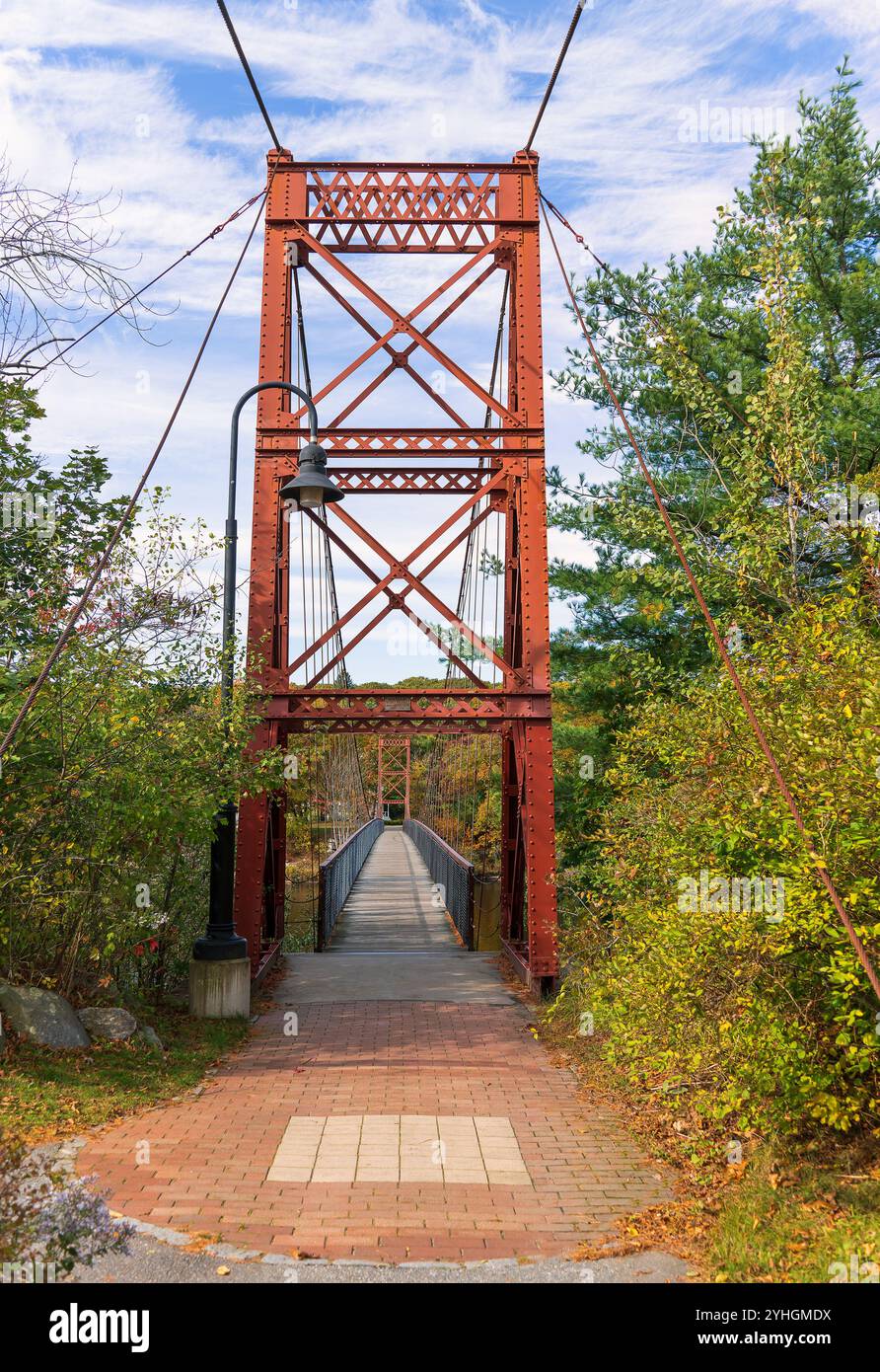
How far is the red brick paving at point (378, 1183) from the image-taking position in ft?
13.3

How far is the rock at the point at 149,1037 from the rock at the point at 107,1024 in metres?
0.07

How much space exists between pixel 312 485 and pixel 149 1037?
391 centimetres

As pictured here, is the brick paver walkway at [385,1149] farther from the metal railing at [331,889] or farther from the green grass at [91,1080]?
the metal railing at [331,889]

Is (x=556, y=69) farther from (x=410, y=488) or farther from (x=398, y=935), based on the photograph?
(x=398, y=935)

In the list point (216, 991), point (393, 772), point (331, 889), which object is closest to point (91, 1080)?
point (216, 991)

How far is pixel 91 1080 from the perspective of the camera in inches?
231

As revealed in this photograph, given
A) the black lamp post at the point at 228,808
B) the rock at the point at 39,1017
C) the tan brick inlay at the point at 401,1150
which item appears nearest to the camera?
the tan brick inlay at the point at 401,1150

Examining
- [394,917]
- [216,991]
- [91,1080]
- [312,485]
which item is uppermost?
[312,485]

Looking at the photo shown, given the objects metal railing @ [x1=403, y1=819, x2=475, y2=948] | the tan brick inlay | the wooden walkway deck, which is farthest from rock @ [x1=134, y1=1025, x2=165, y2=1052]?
metal railing @ [x1=403, y1=819, x2=475, y2=948]

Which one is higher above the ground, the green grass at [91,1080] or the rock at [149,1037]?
the rock at [149,1037]

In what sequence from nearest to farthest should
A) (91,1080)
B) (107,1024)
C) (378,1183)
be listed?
1. (378,1183)
2. (91,1080)
3. (107,1024)

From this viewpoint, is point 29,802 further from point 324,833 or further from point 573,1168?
point 324,833

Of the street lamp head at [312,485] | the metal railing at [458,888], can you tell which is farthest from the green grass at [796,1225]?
the metal railing at [458,888]

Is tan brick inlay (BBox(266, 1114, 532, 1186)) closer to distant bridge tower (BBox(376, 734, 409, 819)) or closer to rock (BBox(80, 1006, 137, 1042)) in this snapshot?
rock (BBox(80, 1006, 137, 1042))
